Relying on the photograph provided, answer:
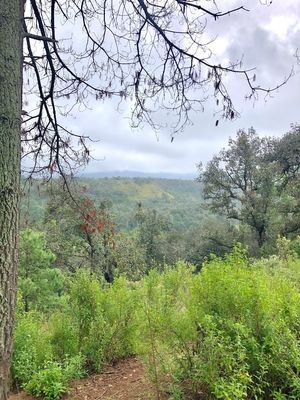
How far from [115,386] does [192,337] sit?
1163 millimetres

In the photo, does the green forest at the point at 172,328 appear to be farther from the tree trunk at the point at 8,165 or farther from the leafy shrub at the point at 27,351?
the tree trunk at the point at 8,165

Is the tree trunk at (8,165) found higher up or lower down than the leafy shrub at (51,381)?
higher up

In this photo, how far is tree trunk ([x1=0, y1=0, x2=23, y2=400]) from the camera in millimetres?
2146

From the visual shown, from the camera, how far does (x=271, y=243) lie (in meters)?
20.7

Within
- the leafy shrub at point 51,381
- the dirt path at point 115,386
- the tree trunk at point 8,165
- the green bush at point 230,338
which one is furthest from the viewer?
the leafy shrub at point 51,381

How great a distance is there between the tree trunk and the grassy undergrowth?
1200 mm

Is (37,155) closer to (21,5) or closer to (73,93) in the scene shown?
(73,93)

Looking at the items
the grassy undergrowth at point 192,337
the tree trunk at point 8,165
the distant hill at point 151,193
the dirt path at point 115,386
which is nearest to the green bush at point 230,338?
the grassy undergrowth at point 192,337

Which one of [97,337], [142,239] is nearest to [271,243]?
[142,239]

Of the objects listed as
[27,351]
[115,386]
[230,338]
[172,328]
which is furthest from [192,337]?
[27,351]

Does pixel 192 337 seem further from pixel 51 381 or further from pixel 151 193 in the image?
pixel 151 193

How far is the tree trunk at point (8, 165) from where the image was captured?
215cm

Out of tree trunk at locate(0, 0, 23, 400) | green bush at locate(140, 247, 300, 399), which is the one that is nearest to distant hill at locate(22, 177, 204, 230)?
green bush at locate(140, 247, 300, 399)

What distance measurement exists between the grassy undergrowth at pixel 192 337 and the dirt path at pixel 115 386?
104mm
